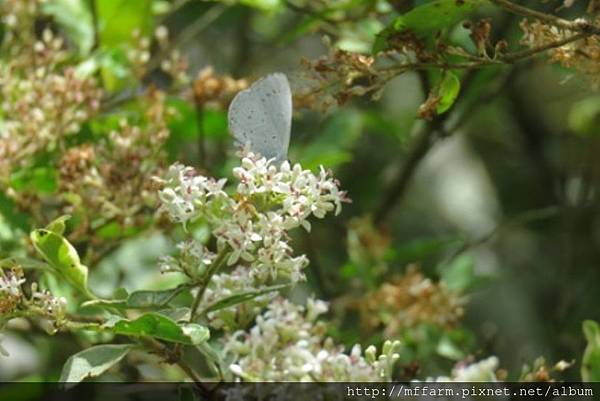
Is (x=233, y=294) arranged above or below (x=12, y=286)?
below

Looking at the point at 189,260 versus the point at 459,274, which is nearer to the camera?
the point at 189,260

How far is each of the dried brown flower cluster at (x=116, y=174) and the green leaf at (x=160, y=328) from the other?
0.49 m

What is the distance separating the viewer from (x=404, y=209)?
391 centimetres

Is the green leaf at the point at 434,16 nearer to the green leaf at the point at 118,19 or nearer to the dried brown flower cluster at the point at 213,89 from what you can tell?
the dried brown flower cluster at the point at 213,89

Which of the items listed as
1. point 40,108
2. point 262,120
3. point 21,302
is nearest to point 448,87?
point 262,120

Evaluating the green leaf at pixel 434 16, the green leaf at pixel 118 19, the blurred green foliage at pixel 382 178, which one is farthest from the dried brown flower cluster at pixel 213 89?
the green leaf at pixel 434 16

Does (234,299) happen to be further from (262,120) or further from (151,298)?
(262,120)

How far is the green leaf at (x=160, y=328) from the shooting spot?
1.49 metres

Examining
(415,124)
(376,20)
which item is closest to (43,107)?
(376,20)

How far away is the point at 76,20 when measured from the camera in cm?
256

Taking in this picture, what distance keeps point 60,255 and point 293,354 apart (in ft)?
1.12

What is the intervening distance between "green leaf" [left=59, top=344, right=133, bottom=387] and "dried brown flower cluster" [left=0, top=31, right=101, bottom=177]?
1.85 feet

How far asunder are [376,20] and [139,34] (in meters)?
0.54

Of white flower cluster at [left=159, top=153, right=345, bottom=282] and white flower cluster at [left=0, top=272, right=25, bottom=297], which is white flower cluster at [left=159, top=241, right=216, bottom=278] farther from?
white flower cluster at [left=0, top=272, right=25, bottom=297]
